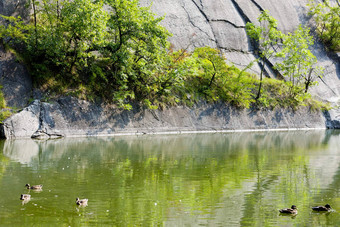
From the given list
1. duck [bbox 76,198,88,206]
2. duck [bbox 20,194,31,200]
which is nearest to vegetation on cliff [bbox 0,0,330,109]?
duck [bbox 20,194,31,200]

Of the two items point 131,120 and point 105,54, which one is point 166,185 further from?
point 105,54

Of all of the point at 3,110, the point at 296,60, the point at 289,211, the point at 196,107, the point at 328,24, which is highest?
the point at 328,24

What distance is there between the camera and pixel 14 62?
1056 inches

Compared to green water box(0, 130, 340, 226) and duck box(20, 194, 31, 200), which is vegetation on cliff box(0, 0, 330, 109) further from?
duck box(20, 194, 31, 200)

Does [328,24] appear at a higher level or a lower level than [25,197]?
higher

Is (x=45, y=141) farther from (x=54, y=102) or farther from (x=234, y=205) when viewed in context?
(x=234, y=205)

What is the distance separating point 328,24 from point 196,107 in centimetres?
2311

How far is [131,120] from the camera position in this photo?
28.7 m

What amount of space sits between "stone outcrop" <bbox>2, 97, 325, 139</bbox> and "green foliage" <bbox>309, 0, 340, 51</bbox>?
1275 centimetres

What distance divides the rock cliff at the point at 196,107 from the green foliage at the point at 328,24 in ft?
3.19

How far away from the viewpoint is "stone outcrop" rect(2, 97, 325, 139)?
968 inches

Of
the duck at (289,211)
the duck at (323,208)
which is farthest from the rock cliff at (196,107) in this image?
the duck at (323,208)

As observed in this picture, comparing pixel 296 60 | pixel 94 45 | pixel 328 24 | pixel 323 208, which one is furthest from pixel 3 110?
pixel 328 24

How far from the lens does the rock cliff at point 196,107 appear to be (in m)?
25.5
